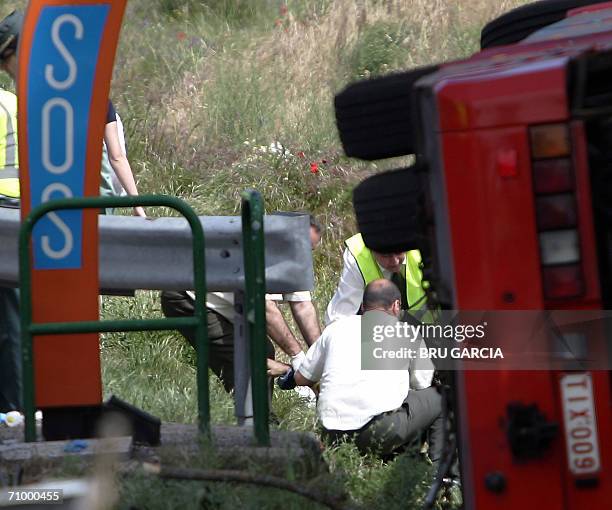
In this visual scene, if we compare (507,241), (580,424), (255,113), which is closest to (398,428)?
(580,424)

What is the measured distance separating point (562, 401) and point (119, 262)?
7.94 feet

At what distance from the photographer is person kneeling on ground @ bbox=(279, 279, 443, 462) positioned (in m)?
6.86

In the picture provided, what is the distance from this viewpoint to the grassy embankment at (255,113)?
7859 mm

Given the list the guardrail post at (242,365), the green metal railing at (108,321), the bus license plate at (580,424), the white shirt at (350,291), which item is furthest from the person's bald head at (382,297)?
the bus license plate at (580,424)

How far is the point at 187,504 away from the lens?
4160mm

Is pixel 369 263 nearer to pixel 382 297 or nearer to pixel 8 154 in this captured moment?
pixel 382 297

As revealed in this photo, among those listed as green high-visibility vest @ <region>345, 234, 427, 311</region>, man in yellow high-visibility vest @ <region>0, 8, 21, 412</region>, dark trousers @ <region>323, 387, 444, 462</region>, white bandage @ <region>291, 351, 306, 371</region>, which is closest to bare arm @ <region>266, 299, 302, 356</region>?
white bandage @ <region>291, 351, 306, 371</region>

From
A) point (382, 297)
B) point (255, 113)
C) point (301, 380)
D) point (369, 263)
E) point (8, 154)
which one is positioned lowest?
point (301, 380)

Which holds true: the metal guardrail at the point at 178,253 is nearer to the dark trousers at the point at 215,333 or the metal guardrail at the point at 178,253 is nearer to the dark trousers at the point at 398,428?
the dark trousers at the point at 398,428

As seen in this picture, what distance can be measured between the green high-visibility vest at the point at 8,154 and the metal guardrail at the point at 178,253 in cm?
79

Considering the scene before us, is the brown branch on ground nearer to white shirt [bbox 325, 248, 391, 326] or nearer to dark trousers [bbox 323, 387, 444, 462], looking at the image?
dark trousers [bbox 323, 387, 444, 462]

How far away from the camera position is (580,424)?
346 cm

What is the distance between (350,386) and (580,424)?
3481 millimetres

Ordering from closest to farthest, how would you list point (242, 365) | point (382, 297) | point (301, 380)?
1. point (242, 365)
2. point (382, 297)
3. point (301, 380)
